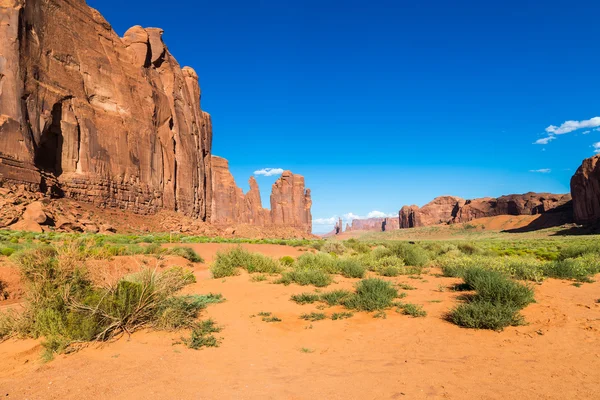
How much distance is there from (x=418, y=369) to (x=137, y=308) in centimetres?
491

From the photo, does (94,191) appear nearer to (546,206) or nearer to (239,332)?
(239,332)

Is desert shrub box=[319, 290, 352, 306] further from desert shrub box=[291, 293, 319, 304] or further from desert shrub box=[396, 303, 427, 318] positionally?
desert shrub box=[396, 303, 427, 318]

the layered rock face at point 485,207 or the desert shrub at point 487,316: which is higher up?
the layered rock face at point 485,207

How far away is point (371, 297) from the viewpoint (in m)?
8.16

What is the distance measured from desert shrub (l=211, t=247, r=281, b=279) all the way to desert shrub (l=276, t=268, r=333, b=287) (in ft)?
8.00

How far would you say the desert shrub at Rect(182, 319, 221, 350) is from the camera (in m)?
5.50

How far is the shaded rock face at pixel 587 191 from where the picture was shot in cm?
5506

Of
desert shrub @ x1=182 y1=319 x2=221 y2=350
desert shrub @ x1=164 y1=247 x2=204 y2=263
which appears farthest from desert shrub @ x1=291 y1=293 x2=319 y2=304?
desert shrub @ x1=164 y1=247 x2=204 y2=263

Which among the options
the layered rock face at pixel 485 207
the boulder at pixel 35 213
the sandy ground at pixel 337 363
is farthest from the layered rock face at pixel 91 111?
the layered rock face at pixel 485 207

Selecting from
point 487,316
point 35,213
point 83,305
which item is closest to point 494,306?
point 487,316

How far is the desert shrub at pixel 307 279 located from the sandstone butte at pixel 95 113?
2572 cm

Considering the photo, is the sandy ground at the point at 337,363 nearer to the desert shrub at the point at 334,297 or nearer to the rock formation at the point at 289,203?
the desert shrub at the point at 334,297

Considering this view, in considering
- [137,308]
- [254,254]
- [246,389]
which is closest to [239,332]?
[137,308]

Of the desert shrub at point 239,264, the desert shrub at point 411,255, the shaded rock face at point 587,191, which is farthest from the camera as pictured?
the shaded rock face at point 587,191
